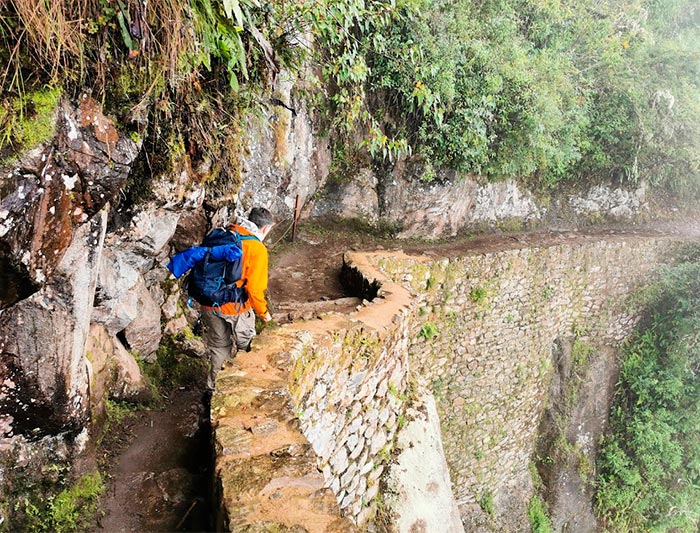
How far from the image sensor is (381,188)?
33.4ft

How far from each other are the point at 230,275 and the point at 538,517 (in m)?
10.2

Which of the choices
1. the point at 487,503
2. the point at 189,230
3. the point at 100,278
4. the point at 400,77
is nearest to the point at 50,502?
the point at 100,278

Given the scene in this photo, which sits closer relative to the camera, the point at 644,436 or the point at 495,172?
the point at 495,172

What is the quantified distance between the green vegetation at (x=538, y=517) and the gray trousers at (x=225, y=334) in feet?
30.5

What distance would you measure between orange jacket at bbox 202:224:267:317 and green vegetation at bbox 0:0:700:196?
0.90m

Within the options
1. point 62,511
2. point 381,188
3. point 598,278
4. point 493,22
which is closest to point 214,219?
point 62,511

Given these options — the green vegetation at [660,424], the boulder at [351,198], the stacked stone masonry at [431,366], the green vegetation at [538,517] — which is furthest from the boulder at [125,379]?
the green vegetation at [660,424]

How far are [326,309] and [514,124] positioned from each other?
6.52 m

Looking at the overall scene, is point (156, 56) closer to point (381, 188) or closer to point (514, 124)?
point (381, 188)

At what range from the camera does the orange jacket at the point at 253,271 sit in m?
3.94

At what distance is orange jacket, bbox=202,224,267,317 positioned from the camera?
12.9 feet

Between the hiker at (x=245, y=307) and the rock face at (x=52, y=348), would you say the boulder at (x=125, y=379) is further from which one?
the rock face at (x=52, y=348)

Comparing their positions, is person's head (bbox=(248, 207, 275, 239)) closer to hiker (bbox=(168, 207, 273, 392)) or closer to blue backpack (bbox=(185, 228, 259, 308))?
hiker (bbox=(168, 207, 273, 392))

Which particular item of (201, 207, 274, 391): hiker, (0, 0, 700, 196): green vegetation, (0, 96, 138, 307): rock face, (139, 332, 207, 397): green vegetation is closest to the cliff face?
(0, 96, 138, 307): rock face
